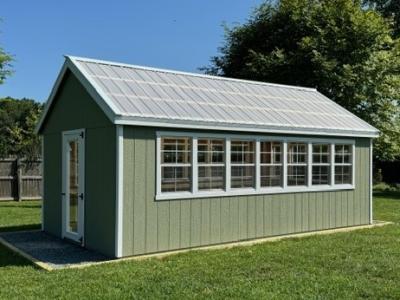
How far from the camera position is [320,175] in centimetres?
1247

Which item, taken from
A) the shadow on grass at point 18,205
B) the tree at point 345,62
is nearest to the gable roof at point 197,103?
the shadow on grass at point 18,205

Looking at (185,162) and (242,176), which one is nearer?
(185,162)

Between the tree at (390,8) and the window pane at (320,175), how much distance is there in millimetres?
20497

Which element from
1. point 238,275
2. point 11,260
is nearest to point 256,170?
point 238,275

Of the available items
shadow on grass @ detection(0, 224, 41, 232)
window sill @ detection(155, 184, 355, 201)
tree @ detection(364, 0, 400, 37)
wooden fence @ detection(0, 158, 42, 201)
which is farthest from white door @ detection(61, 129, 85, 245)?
tree @ detection(364, 0, 400, 37)

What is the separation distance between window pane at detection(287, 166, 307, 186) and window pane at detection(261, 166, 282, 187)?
1.13ft

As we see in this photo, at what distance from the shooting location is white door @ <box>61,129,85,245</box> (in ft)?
33.3

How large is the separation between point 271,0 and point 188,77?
18013 mm

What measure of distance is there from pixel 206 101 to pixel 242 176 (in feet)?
5.86

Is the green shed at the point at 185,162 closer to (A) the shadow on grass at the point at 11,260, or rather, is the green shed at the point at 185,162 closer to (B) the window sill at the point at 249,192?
(B) the window sill at the point at 249,192

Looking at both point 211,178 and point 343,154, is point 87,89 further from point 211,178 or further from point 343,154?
point 343,154

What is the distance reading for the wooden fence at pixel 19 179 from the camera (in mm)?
20734

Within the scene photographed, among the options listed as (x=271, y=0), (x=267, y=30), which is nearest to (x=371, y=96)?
(x=267, y=30)

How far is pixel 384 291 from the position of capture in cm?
678
